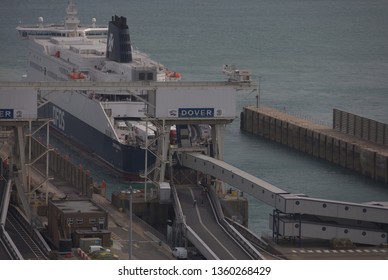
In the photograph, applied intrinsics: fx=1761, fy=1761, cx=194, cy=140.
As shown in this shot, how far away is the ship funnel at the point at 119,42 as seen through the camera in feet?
136

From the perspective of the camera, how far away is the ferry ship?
37.6m

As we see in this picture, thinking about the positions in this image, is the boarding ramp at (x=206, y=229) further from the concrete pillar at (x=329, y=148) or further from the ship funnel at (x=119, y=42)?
the ship funnel at (x=119, y=42)

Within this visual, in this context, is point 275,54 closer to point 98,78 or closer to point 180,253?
point 98,78

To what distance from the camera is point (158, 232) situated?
28422 millimetres

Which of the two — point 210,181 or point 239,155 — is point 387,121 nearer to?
point 239,155

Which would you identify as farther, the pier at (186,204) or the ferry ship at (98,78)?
the ferry ship at (98,78)

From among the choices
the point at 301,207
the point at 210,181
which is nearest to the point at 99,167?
the point at 210,181

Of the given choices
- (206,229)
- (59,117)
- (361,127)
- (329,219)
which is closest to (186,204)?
(206,229)

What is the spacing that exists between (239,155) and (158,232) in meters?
11.7

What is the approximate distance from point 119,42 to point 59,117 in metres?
3.33

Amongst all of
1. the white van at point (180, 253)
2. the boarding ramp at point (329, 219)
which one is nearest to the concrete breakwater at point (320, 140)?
the boarding ramp at point (329, 219)

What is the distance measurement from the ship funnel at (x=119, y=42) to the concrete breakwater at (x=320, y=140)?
12.7 feet

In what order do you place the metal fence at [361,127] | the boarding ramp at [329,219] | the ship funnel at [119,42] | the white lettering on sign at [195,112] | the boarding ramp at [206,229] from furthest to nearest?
the ship funnel at [119,42] < the metal fence at [361,127] < the white lettering on sign at [195,112] < the boarding ramp at [329,219] < the boarding ramp at [206,229]

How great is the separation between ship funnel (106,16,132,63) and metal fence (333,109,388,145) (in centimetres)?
512
